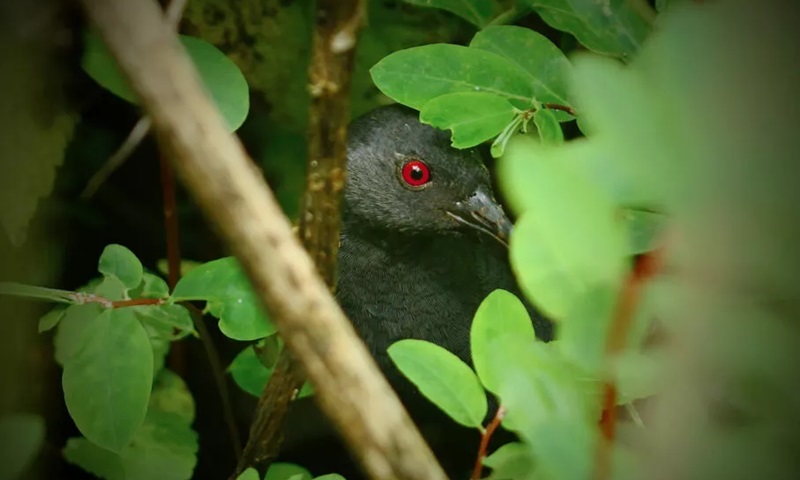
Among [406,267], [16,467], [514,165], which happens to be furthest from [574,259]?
[406,267]

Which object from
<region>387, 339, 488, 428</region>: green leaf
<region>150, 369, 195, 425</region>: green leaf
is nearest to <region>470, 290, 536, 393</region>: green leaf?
<region>387, 339, 488, 428</region>: green leaf

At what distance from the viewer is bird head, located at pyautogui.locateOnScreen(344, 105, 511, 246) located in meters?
1.02

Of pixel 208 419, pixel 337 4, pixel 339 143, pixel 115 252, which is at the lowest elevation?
pixel 208 419

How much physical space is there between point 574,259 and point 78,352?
428 millimetres

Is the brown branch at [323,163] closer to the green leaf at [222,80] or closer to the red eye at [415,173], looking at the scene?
the green leaf at [222,80]

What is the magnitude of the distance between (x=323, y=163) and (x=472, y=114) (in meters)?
0.16

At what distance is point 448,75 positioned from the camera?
2.28 feet

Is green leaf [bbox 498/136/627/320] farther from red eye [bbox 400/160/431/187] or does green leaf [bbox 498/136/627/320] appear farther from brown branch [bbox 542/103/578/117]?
red eye [bbox 400/160/431/187]

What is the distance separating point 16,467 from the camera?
1.64 ft

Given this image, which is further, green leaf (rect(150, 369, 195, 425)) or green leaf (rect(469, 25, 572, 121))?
green leaf (rect(150, 369, 195, 425))

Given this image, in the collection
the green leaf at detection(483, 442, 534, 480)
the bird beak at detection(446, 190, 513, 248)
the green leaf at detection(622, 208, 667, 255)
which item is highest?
the green leaf at detection(622, 208, 667, 255)

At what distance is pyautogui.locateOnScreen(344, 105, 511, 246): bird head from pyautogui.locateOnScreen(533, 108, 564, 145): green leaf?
316 mm

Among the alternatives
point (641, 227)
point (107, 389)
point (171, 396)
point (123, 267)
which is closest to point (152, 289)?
point (123, 267)

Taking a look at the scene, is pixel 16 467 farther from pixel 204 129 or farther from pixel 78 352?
pixel 204 129
